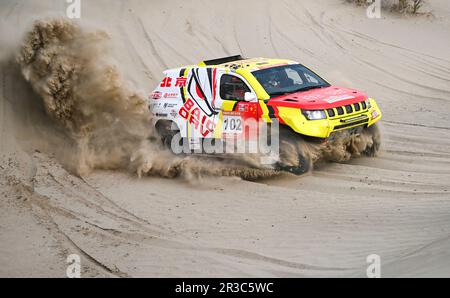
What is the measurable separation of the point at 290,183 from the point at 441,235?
10.6ft

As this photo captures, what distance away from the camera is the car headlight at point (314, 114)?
437 inches

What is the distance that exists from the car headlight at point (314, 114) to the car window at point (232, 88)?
1.16 metres

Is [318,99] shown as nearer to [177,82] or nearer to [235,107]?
[235,107]

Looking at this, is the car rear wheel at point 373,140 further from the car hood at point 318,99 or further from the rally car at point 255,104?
the car hood at point 318,99

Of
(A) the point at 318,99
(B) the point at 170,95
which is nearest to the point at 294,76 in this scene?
(A) the point at 318,99

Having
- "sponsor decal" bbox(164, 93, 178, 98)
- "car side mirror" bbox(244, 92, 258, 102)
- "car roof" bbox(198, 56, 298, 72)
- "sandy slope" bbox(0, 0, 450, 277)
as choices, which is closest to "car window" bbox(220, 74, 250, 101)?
"car side mirror" bbox(244, 92, 258, 102)

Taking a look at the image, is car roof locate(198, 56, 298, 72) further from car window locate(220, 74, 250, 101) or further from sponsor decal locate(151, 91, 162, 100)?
sponsor decal locate(151, 91, 162, 100)

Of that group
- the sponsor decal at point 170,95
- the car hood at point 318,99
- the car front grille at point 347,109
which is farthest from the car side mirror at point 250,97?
the sponsor decal at point 170,95

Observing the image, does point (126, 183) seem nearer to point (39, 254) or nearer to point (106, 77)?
point (106, 77)

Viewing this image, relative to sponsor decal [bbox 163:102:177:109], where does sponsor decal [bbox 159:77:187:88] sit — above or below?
above

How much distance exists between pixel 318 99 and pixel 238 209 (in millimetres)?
2278

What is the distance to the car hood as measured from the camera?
1119 cm

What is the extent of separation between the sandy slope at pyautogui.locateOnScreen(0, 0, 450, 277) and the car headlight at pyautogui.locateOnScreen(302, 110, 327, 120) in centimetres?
108

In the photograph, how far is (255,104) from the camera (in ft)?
37.7
